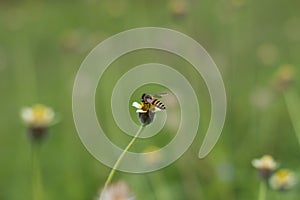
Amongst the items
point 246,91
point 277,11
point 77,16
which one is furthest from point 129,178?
point 77,16

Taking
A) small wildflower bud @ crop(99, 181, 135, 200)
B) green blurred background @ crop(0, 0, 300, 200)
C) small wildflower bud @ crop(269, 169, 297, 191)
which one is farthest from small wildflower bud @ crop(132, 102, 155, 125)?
green blurred background @ crop(0, 0, 300, 200)

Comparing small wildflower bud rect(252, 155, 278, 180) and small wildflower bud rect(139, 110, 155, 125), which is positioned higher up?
small wildflower bud rect(252, 155, 278, 180)

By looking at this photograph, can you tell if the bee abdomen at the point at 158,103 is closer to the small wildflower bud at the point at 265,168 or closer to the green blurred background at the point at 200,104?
the small wildflower bud at the point at 265,168

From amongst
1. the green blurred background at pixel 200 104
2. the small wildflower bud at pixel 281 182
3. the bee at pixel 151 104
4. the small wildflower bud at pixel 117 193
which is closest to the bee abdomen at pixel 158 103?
the bee at pixel 151 104

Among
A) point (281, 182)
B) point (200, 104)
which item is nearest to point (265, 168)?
point (281, 182)

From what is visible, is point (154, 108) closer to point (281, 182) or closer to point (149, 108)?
point (149, 108)

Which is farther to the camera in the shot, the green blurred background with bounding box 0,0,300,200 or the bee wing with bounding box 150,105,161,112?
the green blurred background with bounding box 0,0,300,200

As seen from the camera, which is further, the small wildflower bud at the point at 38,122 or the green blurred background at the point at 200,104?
the green blurred background at the point at 200,104

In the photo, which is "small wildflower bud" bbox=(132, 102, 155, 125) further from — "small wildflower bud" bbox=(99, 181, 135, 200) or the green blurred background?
the green blurred background

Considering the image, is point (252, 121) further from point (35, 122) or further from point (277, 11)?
point (277, 11)
